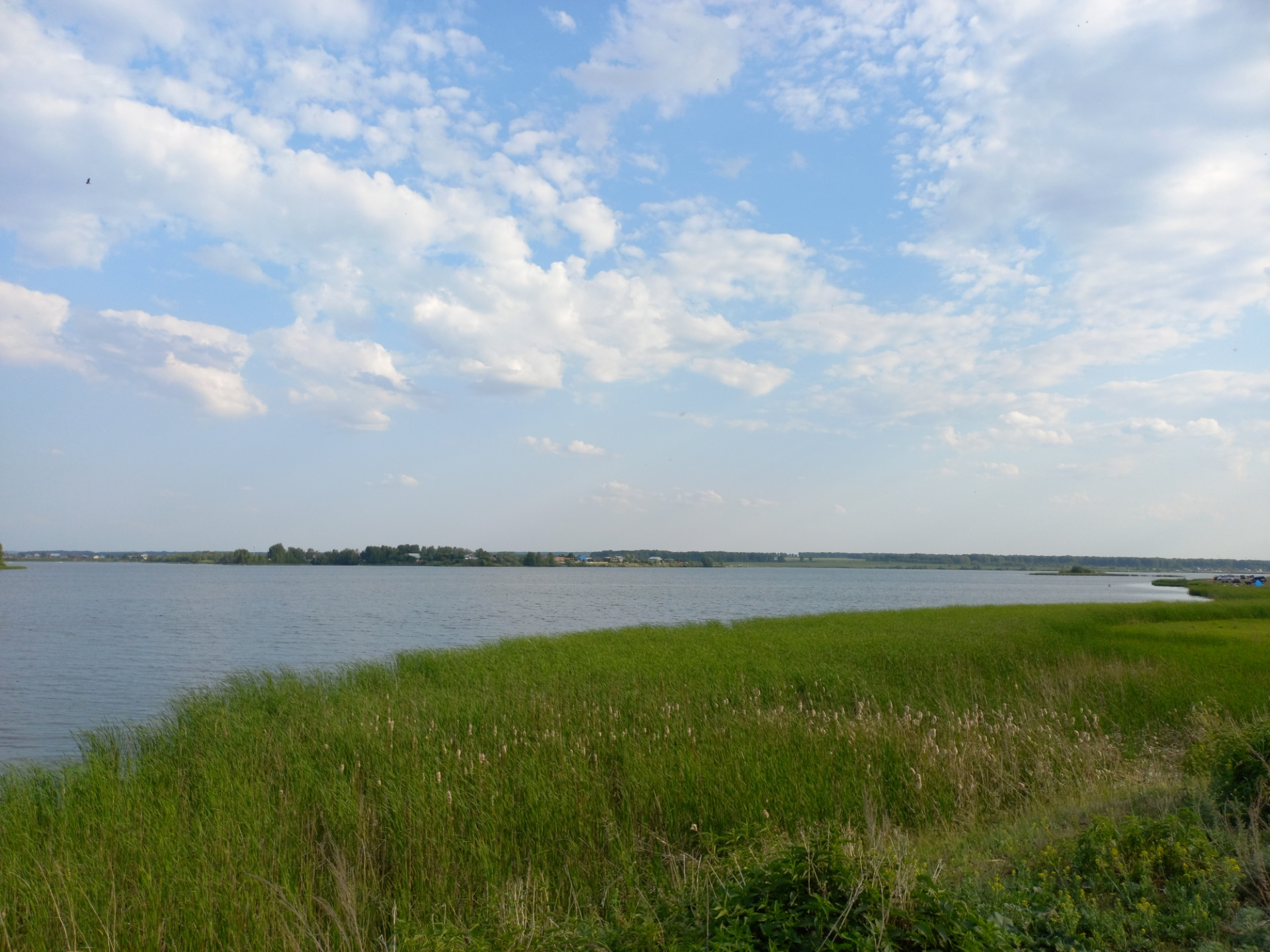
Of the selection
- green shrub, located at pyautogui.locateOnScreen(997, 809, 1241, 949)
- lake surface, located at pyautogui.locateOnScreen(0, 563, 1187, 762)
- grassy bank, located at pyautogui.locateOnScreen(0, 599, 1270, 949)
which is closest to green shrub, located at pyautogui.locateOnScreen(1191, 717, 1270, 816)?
grassy bank, located at pyautogui.locateOnScreen(0, 599, 1270, 949)

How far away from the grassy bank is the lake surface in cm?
620

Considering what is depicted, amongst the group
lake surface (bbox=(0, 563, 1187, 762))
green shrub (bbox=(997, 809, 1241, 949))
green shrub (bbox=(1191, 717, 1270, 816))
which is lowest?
lake surface (bbox=(0, 563, 1187, 762))

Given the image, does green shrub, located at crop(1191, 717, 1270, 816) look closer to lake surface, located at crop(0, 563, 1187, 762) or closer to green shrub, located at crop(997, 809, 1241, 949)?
green shrub, located at crop(997, 809, 1241, 949)

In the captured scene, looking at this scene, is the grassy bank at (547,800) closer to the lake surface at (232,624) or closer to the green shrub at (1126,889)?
the green shrub at (1126,889)

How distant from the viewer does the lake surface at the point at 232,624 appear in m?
17.8

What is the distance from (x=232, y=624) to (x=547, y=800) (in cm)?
3471

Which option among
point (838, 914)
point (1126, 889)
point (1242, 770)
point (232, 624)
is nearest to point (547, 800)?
point (838, 914)

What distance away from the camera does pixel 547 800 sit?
751 cm

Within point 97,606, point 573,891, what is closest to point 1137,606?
point 573,891

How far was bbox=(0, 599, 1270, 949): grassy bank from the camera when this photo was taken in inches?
195

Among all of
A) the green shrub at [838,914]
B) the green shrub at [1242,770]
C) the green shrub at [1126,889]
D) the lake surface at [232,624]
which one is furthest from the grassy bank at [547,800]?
the lake surface at [232,624]

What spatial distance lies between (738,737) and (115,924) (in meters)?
6.74

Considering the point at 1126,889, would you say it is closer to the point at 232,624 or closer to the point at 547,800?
the point at 547,800

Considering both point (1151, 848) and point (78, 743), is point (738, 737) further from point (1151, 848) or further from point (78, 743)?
point (78, 743)
